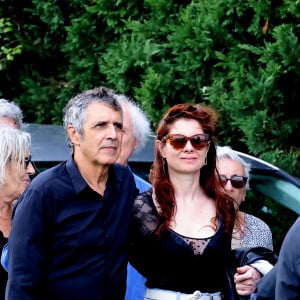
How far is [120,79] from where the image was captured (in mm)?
6492

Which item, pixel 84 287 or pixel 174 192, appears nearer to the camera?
pixel 84 287

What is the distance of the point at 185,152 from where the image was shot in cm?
317

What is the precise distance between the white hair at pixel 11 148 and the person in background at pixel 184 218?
625mm

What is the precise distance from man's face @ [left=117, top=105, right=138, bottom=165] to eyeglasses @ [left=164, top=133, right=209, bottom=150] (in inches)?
29.2

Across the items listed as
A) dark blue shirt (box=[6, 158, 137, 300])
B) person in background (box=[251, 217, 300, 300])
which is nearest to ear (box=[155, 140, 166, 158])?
dark blue shirt (box=[6, 158, 137, 300])

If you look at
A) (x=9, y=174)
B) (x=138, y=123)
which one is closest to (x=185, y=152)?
(x=9, y=174)

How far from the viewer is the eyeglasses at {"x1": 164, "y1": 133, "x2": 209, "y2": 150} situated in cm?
319

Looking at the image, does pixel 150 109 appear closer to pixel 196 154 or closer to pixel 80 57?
pixel 80 57

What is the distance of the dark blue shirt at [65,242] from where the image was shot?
2.90 metres

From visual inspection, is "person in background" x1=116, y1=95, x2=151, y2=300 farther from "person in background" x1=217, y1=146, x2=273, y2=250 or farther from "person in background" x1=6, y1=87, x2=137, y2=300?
"person in background" x1=6, y1=87, x2=137, y2=300

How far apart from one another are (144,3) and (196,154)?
11.0 feet

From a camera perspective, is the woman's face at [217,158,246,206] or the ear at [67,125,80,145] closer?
the ear at [67,125,80,145]

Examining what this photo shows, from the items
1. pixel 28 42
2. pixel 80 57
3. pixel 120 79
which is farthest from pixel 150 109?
pixel 28 42

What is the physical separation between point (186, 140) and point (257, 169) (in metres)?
1.45
